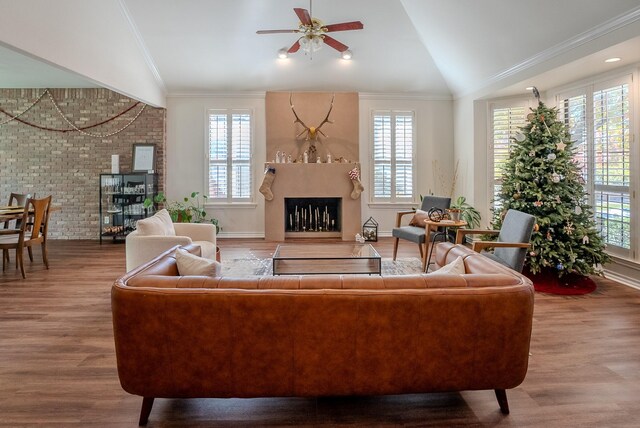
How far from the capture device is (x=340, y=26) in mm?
4773

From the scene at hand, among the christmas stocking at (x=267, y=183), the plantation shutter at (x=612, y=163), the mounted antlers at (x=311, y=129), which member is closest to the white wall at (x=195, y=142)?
the christmas stocking at (x=267, y=183)

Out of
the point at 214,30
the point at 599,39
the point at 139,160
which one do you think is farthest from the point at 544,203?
the point at 139,160

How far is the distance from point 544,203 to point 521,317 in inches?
125

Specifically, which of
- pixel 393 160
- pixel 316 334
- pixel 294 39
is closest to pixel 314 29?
Result: pixel 294 39

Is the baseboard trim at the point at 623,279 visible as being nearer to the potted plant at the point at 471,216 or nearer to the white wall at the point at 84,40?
the potted plant at the point at 471,216

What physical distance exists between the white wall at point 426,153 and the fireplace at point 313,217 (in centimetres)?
58

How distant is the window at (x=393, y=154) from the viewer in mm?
8195

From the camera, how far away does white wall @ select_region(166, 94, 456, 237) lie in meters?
8.04

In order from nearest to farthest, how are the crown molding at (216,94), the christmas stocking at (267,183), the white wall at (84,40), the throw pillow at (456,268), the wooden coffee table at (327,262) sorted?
the throw pillow at (456,268)
the white wall at (84,40)
the wooden coffee table at (327,262)
the christmas stocking at (267,183)
the crown molding at (216,94)

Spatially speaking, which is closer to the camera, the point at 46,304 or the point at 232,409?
the point at 232,409

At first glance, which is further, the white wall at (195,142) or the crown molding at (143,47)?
the white wall at (195,142)

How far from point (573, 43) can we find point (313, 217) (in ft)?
16.5

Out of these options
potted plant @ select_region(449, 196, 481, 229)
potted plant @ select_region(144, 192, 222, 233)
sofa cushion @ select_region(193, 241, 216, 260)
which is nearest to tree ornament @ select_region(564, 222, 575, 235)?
potted plant @ select_region(449, 196, 481, 229)

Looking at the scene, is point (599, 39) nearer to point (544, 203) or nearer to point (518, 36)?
point (518, 36)
